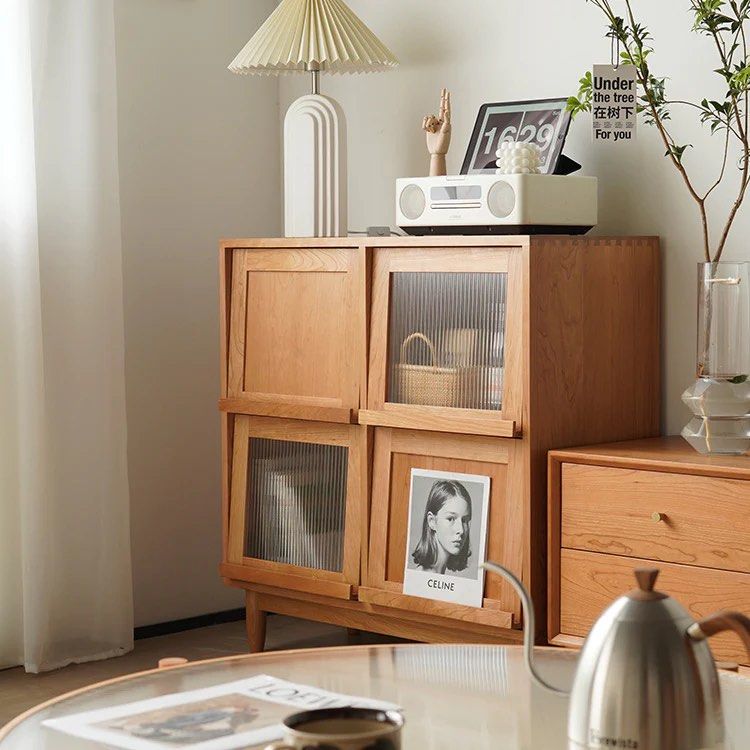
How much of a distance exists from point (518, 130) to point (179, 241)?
1.12 metres

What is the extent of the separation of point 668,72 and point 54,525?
1926mm

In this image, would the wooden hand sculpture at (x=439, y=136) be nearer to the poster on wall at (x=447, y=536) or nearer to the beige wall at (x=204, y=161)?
the beige wall at (x=204, y=161)

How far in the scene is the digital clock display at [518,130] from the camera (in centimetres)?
311

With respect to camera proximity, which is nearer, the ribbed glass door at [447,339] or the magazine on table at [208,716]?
the magazine on table at [208,716]

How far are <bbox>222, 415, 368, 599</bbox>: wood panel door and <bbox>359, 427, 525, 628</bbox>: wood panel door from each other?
0.06 meters

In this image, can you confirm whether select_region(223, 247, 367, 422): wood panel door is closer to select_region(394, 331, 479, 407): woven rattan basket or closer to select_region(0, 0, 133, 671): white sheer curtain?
select_region(394, 331, 479, 407): woven rattan basket

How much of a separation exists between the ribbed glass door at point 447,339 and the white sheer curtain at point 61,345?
0.88m

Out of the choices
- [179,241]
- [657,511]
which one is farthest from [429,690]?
[179,241]

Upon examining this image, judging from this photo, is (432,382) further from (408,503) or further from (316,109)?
(316,109)

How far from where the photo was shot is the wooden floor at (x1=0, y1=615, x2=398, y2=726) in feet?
10.6

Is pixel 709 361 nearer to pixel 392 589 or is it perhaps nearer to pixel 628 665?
pixel 392 589

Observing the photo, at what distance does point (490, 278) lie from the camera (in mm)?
2895

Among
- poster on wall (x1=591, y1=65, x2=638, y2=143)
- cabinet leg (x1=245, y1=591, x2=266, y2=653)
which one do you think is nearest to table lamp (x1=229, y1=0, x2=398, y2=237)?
poster on wall (x1=591, y1=65, x2=638, y2=143)

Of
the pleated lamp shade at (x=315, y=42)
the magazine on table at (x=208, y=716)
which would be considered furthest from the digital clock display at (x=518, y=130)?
the magazine on table at (x=208, y=716)
